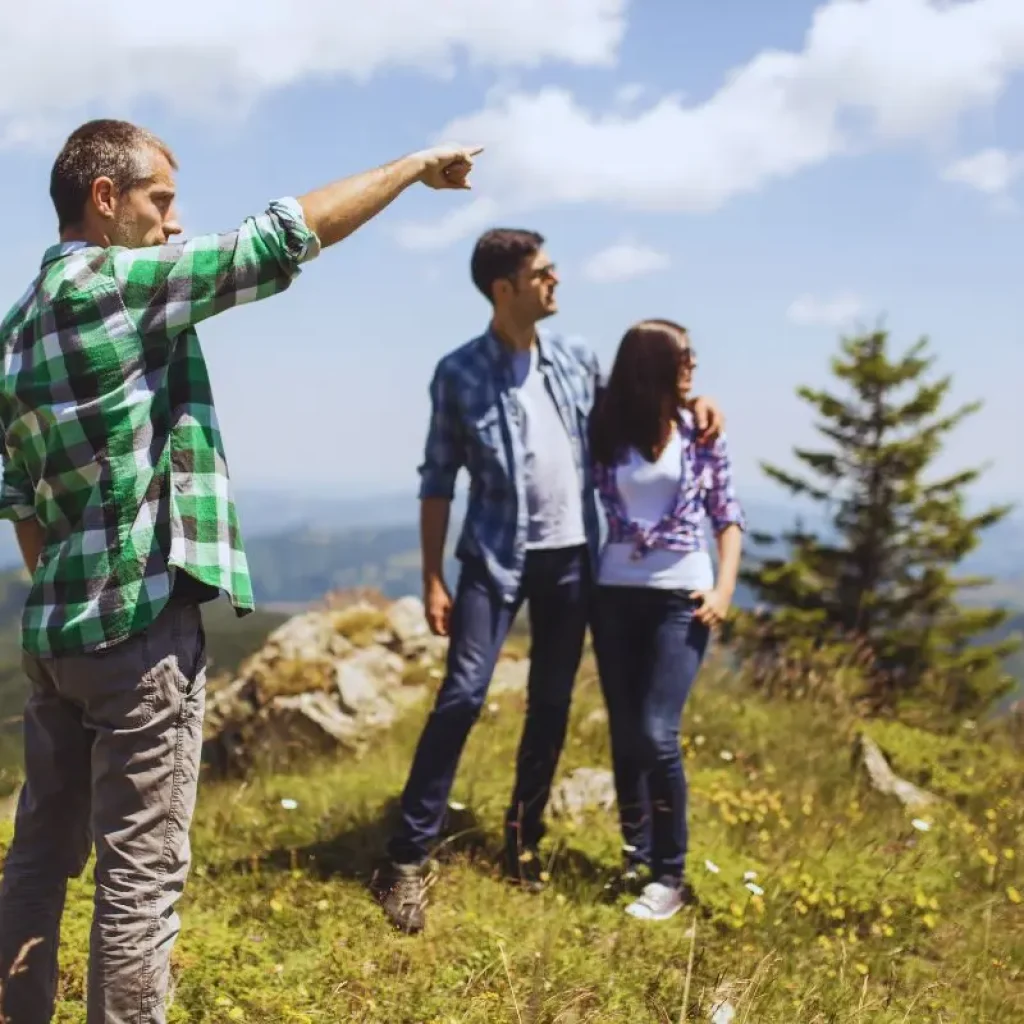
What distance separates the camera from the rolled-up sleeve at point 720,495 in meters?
4.37

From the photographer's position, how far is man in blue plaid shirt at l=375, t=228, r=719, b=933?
422 centimetres

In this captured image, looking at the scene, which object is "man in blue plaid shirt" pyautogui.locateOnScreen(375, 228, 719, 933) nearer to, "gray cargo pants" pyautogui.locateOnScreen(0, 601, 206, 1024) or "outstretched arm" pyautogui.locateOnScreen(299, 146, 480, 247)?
"outstretched arm" pyautogui.locateOnScreen(299, 146, 480, 247)

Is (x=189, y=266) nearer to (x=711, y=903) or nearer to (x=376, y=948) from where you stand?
(x=376, y=948)

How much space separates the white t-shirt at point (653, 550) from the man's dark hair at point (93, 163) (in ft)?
7.79

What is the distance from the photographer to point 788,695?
26.6 feet

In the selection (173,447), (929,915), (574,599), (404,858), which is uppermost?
(173,447)

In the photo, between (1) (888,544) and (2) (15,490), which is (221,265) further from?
(1) (888,544)

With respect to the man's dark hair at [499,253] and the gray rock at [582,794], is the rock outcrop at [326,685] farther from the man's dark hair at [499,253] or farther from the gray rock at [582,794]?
the man's dark hair at [499,253]

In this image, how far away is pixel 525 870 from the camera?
4.50 meters

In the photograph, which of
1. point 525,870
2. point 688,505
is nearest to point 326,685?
point 525,870

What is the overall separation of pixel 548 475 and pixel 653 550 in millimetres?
530

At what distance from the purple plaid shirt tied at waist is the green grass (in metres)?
1.36

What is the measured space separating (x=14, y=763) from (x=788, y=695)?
18.1 ft

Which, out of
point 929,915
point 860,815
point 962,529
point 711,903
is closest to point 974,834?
point 860,815
